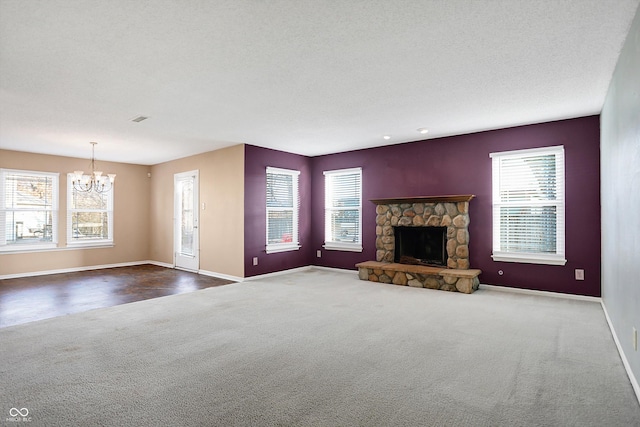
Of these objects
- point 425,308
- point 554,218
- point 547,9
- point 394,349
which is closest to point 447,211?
point 554,218

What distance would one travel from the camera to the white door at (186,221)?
289 inches

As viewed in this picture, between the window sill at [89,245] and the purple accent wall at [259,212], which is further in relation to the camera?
the window sill at [89,245]

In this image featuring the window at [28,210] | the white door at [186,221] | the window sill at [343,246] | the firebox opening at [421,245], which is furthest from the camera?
the white door at [186,221]

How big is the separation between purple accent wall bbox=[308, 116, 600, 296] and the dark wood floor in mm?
2850

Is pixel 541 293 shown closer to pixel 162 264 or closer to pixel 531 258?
pixel 531 258

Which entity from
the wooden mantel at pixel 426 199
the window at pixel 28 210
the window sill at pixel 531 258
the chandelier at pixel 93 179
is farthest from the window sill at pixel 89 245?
the window sill at pixel 531 258

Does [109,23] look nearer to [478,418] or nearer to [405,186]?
[478,418]

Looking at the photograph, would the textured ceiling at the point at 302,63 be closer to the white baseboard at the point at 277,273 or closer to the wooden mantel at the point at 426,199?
the wooden mantel at the point at 426,199

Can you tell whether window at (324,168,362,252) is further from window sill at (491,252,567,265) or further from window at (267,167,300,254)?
window sill at (491,252,567,265)

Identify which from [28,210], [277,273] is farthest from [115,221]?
[277,273]

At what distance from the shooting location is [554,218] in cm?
497

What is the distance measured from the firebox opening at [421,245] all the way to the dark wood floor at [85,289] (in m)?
3.17

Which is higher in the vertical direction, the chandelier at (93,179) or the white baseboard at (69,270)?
the chandelier at (93,179)

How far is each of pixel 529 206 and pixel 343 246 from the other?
11.2 ft
